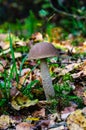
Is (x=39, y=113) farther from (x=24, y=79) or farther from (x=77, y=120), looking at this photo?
(x=24, y=79)

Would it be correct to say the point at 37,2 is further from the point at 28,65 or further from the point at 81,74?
the point at 81,74

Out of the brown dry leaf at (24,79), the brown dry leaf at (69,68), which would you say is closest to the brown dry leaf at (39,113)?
the brown dry leaf at (24,79)

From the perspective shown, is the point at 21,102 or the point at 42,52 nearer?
the point at 42,52

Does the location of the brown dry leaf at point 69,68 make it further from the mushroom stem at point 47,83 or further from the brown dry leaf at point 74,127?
the brown dry leaf at point 74,127

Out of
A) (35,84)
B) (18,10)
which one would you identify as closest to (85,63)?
(35,84)

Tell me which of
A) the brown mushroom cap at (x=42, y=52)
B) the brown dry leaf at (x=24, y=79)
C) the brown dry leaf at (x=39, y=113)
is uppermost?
the brown mushroom cap at (x=42, y=52)

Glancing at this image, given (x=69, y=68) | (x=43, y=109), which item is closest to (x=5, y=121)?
(x=43, y=109)
